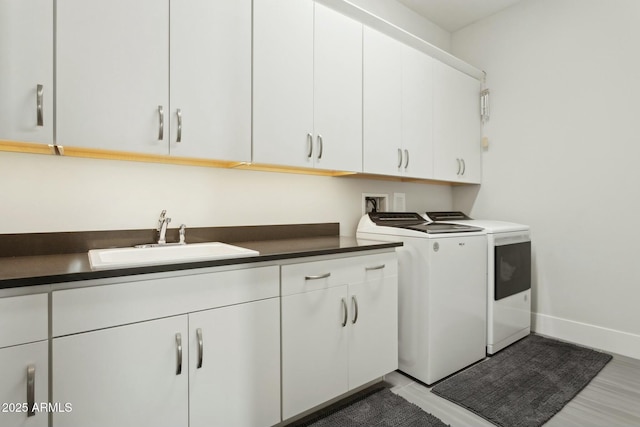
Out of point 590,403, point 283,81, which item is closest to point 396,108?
point 283,81

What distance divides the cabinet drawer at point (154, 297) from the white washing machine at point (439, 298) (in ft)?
3.18

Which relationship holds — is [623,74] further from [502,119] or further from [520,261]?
[520,261]

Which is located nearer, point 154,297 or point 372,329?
point 154,297

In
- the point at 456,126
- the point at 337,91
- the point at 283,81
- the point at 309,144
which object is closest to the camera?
the point at 283,81

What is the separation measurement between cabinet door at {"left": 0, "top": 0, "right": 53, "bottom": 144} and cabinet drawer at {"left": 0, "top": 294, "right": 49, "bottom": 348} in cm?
61

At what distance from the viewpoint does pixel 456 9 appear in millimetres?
2904

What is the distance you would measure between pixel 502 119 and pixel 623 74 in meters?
0.82

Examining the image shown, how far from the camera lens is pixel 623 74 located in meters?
2.26

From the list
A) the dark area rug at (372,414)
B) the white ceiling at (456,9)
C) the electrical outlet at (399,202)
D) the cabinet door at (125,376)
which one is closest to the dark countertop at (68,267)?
the cabinet door at (125,376)

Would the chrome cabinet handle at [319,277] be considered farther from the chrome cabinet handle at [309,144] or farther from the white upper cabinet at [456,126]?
the white upper cabinet at [456,126]

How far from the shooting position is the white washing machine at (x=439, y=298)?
1904 millimetres

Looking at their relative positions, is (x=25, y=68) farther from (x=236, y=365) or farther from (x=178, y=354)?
(x=236, y=365)

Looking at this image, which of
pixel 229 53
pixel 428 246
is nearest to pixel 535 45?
pixel 428 246

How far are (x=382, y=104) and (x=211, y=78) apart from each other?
1.19 m
